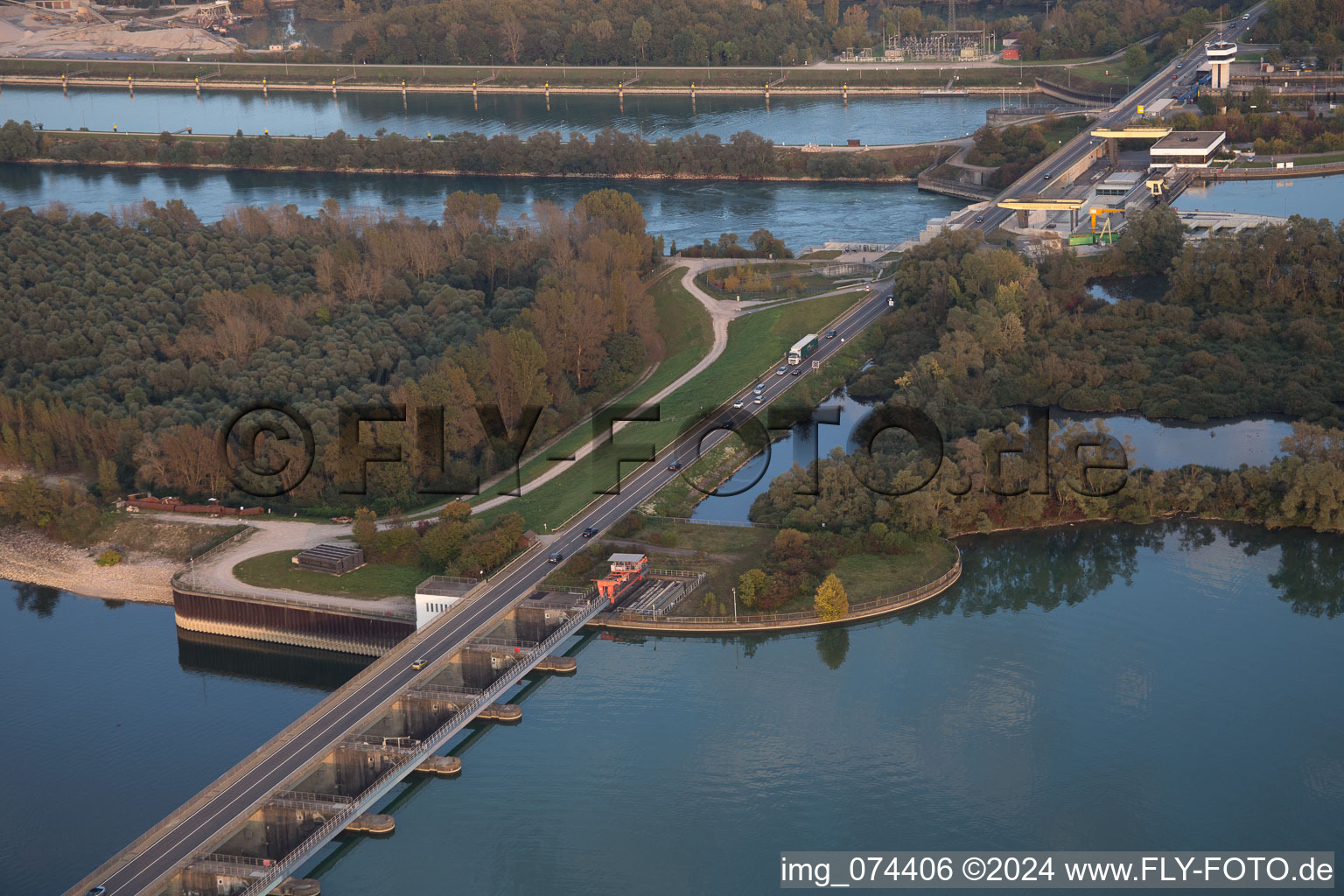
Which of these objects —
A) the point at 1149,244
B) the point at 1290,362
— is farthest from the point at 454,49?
the point at 1290,362

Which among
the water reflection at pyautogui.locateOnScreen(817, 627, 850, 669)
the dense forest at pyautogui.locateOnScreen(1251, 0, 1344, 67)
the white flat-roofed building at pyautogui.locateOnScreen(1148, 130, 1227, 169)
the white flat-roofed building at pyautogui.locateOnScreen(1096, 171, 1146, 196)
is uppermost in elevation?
the dense forest at pyautogui.locateOnScreen(1251, 0, 1344, 67)

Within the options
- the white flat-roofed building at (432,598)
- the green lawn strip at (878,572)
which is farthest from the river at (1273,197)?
the white flat-roofed building at (432,598)

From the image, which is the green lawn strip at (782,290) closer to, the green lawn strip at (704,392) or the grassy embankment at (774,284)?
the grassy embankment at (774,284)

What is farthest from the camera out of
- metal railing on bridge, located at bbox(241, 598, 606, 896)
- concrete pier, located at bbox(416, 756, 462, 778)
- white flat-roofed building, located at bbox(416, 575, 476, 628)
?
white flat-roofed building, located at bbox(416, 575, 476, 628)

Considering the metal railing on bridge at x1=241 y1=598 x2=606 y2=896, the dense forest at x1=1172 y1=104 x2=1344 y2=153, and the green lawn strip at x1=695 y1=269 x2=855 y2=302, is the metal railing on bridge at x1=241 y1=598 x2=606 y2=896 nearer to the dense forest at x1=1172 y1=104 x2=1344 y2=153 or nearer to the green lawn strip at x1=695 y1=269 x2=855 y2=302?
the green lawn strip at x1=695 y1=269 x2=855 y2=302

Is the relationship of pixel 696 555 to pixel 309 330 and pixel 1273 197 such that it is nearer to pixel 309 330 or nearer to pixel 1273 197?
pixel 309 330

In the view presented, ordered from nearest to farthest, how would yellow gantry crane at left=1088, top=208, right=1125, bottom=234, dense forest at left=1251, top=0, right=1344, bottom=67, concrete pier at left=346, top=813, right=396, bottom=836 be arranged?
concrete pier at left=346, top=813, right=396, bottom=836 < yellow gantry crane at left=1088, top=208, right=1125, bottom=234 < dense forest at left=1251, top=0, right=1344, bottom=67

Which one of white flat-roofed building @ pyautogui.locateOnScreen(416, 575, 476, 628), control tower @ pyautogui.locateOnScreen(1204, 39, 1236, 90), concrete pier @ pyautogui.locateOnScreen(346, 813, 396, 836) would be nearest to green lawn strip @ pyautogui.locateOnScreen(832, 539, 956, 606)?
white flat-roofed building @ pyautogui.locateOnScreen(416, 575, 476, 628)
